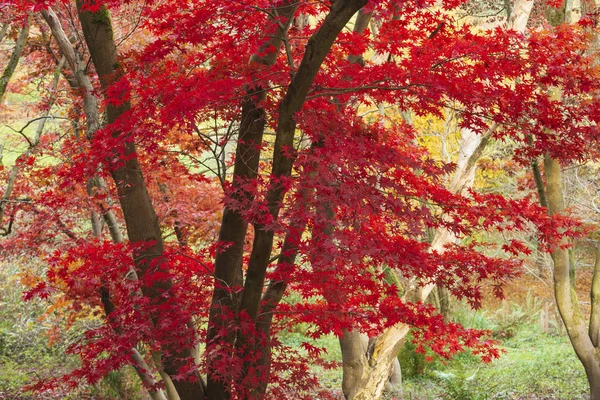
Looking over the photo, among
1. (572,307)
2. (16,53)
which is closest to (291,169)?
(16,53)

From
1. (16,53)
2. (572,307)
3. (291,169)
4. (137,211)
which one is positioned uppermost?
(16,53)

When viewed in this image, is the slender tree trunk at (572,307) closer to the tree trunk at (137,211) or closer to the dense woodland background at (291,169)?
the dense woodland background at (291,169)

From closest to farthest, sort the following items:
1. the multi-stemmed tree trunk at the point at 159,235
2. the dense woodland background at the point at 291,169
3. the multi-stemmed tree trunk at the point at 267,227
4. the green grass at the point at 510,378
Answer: the multi-stemmed tree trunk at the point at 267,227, the dense woodland background at the point at 291,169, the multi-stemmed tree trunk at the point at 159,235, the green grass at the point at 510,378

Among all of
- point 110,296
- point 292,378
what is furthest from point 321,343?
point 292,378

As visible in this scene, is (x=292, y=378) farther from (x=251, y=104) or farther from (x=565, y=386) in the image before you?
(x=565, y=386)

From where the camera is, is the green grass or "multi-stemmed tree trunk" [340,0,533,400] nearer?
"multi-stemmed tree trunk" [340,0,533,400]

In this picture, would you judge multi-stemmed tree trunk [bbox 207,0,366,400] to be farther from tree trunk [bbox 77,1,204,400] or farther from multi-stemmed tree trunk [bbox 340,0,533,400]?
multi-stemmed tree trunk [bbox 340,0,533,400]

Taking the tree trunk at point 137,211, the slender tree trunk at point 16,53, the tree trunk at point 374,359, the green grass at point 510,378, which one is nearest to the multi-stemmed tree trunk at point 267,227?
the tree trunk at point 137,211

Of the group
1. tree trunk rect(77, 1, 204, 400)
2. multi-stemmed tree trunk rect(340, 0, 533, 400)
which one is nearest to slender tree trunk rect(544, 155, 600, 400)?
multi-stemmed tree trunk rect(340, 0, 533, 400)

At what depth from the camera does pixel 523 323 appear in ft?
56.2

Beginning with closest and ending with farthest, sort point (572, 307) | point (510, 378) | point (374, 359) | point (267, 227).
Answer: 1. point (267, 227)
2. point (572, 307)
3. point (374, 359)
4. point (510, 378)

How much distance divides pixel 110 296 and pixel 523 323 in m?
13.8

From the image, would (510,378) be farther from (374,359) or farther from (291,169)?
(291,169)

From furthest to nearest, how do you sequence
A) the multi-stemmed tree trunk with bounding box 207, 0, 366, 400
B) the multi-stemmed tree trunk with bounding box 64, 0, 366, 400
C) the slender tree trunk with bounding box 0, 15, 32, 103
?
the slender tree trunk with bounding box 0, 15, 32, 103, the multi-stemmed tree trunk with bounding box 64, 0, 366, 400, the multi-stemmed tree trunk with bounding box 207, 0, 366, 400
